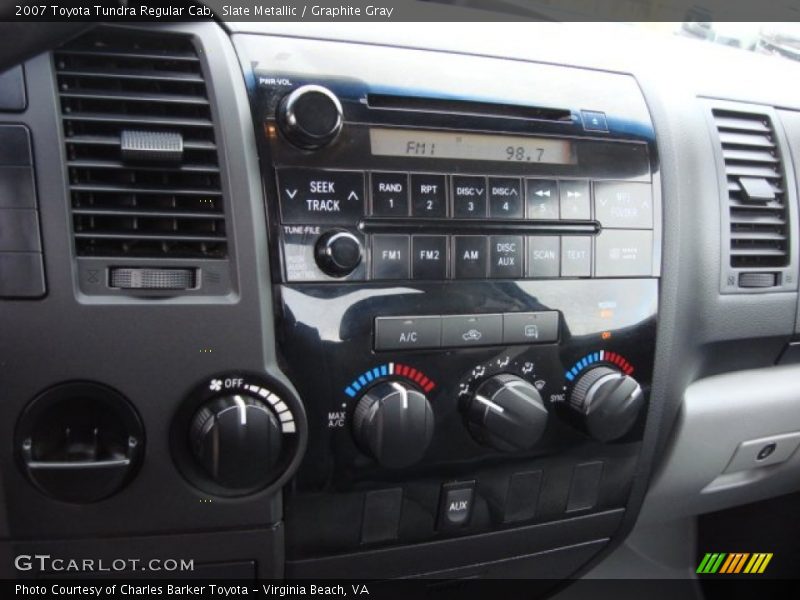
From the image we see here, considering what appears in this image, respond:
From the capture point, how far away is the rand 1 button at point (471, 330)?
919mm

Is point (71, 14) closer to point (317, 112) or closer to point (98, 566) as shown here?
point (317, 112)

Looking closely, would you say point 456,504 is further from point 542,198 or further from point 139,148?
point 139,148

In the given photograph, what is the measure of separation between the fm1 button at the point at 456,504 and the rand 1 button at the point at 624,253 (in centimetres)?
35

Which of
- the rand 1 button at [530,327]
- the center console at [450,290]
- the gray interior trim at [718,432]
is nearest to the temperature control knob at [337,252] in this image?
the center console at [450,290]

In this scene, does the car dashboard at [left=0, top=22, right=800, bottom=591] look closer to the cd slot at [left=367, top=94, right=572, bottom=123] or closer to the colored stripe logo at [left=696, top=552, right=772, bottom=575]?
the cd slot at [left=367, top=94, right=572, bottom=123]

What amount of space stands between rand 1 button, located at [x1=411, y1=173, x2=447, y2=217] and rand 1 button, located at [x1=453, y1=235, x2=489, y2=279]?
0.04 metres

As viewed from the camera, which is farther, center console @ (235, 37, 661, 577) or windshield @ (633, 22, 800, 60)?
windshield @ (633, 22, 800, 60)

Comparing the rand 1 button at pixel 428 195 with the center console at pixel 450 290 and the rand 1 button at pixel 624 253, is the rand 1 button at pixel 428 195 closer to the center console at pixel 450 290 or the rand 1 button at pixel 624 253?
the center console at pixel 450 290

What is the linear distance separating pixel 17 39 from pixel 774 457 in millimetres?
1355

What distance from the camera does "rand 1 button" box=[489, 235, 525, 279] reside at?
95 cm

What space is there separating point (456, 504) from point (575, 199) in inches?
17.7

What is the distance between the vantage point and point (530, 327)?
0.97m

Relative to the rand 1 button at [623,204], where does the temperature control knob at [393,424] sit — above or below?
below

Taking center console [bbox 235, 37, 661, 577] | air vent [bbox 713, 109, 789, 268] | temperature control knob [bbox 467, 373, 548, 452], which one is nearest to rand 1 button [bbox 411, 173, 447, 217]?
center console [bbox 235, 37, 661, 577]
